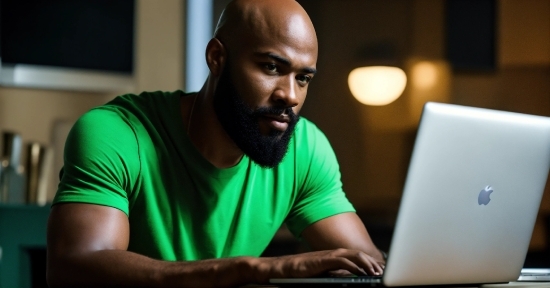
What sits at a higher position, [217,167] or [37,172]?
[217,167]

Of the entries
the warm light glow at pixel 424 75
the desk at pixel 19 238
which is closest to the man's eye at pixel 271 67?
the desk at pixel 19 238

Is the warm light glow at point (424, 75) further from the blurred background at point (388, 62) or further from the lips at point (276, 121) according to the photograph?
the lips at point (276, 121)

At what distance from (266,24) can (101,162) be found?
0.44 m

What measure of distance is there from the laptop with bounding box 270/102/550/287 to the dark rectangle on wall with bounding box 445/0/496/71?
252cm

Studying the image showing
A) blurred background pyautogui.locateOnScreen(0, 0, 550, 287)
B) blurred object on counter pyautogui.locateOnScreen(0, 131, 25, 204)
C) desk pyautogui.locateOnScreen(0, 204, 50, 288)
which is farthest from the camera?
blurred background pyautogui.locateOnScreen(0, 0, 550, 287)

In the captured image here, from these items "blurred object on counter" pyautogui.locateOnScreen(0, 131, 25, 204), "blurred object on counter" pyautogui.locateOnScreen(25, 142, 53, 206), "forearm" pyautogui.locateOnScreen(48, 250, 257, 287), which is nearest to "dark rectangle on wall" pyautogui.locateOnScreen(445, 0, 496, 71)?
"blurred object on counter" pyautogui.locateOnScreen(25, 142, 53, 206)

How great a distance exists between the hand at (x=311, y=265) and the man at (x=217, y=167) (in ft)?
0.67

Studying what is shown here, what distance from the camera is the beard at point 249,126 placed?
61.3 inches

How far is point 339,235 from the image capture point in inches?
65.9

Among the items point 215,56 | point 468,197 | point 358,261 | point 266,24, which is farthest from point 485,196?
point 215,56

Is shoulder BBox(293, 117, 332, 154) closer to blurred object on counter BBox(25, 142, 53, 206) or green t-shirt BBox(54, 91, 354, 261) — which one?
green t-shirt BBox(54, 91, 354, 261)

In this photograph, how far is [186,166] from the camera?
1.59 metres

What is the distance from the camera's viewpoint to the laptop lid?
1021 millimetres

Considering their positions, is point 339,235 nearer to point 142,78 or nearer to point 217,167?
point 217,167
